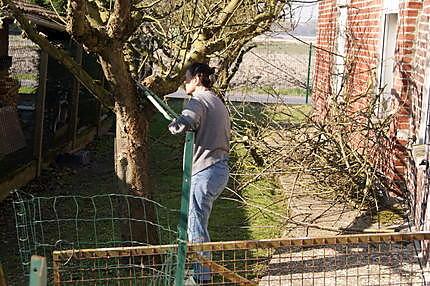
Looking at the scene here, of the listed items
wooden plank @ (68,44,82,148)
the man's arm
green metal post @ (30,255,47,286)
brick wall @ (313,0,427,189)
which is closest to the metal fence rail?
the man's arm

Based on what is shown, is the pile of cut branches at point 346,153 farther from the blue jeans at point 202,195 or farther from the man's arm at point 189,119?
the man's arm at point 189,119

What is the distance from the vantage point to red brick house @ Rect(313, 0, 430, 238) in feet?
23.4

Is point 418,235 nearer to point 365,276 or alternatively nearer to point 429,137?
point 365,276

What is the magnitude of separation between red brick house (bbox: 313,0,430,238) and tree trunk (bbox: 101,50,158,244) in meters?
2.67

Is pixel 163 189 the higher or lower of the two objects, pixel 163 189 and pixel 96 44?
the lower

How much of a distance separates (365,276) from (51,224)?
4468 mm

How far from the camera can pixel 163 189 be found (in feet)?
38.0

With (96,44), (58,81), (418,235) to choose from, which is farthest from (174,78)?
(58,81)

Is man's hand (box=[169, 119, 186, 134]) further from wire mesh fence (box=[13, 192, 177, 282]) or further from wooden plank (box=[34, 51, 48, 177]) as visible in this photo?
wooden plank (box=[34, 51, 48, 177])

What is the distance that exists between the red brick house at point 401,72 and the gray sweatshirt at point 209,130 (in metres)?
1.94

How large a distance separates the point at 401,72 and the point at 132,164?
351 centimetres

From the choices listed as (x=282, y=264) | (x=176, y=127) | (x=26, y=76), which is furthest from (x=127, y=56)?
(x=26, y=76)

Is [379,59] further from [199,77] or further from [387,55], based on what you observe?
[199,77]

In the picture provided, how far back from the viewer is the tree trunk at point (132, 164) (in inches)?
277
